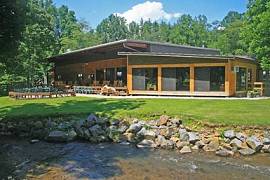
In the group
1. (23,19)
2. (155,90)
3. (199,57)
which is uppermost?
(23,19)

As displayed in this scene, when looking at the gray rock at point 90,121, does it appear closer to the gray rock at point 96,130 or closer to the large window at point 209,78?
the gray rock at point 96,130

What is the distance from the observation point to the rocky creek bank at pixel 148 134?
12.4 metres

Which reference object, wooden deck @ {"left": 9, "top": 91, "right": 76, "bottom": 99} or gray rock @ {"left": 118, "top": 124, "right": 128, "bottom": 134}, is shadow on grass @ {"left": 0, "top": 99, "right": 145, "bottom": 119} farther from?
wooden deck @ {"left": 9, "top": 91, "right": 76, "bottom": 99}

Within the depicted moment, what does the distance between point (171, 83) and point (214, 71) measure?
3.25m

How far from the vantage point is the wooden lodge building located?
→ 22.5 metres

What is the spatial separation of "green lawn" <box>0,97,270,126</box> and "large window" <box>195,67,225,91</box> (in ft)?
11.9

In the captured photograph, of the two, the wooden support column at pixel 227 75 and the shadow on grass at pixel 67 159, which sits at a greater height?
the wooden support column at pixel 227 75

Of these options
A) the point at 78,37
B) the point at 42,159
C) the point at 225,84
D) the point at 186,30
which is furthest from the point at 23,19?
the point at 186,30

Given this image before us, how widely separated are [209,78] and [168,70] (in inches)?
122

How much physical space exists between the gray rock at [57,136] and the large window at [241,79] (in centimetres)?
1352

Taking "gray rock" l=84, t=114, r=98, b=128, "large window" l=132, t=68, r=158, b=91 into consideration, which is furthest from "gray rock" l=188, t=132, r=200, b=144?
"large window" l=132, t=68, r=158, b=91

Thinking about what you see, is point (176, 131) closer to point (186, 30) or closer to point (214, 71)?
point (214, 71)

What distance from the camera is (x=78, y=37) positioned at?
224ft

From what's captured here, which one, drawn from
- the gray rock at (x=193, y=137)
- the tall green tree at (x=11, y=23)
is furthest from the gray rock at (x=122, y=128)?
the tall green tree at (x=11, y=23)
